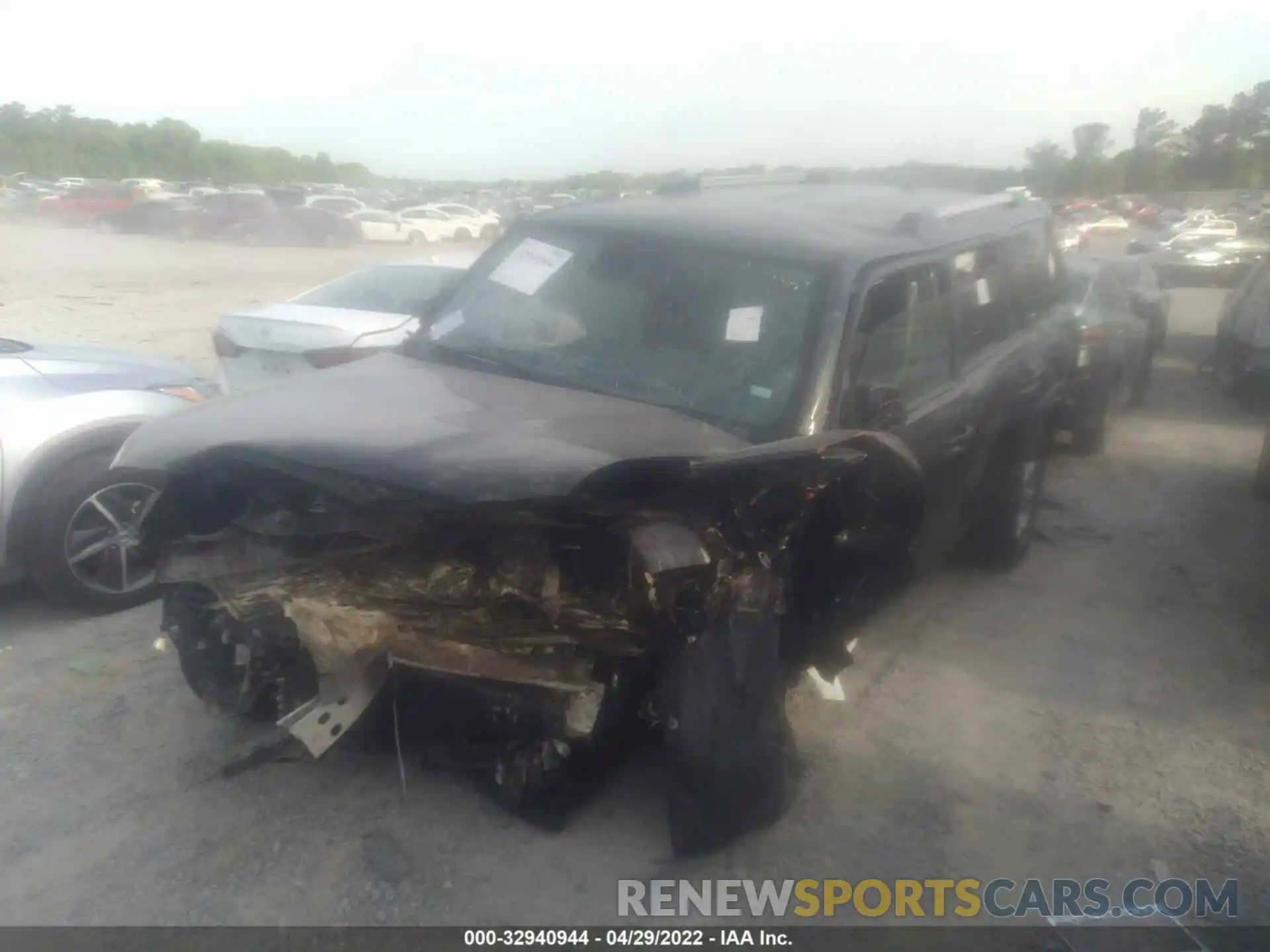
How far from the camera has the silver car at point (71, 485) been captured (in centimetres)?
448

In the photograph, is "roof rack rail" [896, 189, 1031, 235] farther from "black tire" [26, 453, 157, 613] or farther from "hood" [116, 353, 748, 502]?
"black tire" [26, 453, 157, 613]

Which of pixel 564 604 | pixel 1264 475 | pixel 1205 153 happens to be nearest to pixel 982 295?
pixel 564 604

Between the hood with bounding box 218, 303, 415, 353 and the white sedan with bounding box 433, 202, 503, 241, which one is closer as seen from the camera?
the hood with bounding box 218, 303, 415, 353

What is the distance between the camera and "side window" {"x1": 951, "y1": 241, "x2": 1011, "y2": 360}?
4477mm

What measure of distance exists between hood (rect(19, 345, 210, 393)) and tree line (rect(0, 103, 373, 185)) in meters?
49.5

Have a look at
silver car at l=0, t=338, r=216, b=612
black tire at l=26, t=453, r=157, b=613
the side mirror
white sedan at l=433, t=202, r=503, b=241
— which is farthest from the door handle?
white sedan at l=433, t=202, r=503, b=241

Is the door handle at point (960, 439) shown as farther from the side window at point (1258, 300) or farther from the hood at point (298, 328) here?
the side window at point (1258, 300)

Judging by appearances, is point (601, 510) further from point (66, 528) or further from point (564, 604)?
point (66, 528)

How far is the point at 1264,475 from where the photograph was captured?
22.1 feet

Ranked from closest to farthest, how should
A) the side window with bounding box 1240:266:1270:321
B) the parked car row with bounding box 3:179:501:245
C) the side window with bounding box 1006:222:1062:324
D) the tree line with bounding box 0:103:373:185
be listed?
the side window with bounding box 1006:222:1062:324 → the side window with bounding box 1240:266:1270:321 → the parked car row with bounding box 3:179:501:245 → the tree line with bounding box 0:103:373:185

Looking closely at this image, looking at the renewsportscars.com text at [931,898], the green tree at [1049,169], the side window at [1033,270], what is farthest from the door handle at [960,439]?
the green tree at [1049,169]

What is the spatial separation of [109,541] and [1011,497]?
4371 mm

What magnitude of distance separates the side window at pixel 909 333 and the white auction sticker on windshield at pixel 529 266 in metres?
1.30

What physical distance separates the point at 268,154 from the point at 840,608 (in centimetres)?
6363
